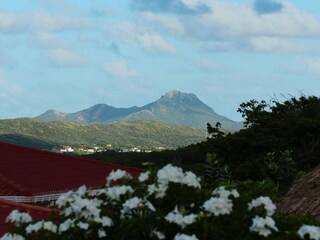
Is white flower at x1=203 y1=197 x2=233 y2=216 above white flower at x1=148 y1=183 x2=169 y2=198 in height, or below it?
below

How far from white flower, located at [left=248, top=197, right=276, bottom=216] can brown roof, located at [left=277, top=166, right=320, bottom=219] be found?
19.2 feet

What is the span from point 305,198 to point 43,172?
7.71 m

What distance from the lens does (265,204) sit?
6859 mm

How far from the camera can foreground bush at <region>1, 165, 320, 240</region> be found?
21.6ft

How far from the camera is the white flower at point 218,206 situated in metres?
6.57

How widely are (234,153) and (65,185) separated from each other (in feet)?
30.9

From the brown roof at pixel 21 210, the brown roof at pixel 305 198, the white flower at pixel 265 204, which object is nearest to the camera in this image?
the white flower at pixel 265 204

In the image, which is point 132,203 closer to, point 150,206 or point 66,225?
point 150,206

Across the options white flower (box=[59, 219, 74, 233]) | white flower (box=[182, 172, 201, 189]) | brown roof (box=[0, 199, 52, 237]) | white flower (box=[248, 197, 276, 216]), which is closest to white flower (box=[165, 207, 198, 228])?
white flower (box=[182, 172, 201, 189])

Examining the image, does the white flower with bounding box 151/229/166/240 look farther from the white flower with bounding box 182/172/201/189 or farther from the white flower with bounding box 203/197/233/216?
the white flower with bounding box 182/172/201/189

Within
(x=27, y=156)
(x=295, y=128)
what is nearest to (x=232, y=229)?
(x=27, y=156)

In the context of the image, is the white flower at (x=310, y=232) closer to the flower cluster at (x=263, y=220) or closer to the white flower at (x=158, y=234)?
the flower cluster at (x=263, y=220)

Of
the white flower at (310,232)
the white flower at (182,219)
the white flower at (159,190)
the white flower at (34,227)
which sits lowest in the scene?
the white flower at (34,227)

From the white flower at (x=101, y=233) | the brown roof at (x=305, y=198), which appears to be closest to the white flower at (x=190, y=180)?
the white flower at (x=101, y=233)
